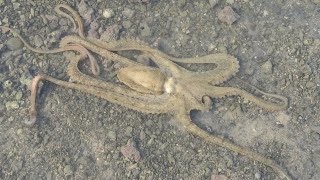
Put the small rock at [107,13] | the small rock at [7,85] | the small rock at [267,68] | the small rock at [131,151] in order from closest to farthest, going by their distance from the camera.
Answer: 1. the small rock at [131,151]
2. the small rock at [7,85]
3. the small rock at [267,68]
4. the small rock at [107,13]

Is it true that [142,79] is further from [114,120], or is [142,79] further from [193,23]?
[193,23]

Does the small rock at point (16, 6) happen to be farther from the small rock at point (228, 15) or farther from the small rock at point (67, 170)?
the small rock at point (228, 15)

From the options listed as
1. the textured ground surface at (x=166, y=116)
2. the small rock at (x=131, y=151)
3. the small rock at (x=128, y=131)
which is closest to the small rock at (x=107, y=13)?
the textured ground surface at (x=166, y=116)

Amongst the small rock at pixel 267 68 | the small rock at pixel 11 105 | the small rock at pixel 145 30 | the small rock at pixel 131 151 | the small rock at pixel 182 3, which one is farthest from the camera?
the small rock at pixel 182 3

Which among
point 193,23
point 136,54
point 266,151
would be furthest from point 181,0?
point 266,151

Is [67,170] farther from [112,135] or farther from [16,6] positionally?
[16,6]

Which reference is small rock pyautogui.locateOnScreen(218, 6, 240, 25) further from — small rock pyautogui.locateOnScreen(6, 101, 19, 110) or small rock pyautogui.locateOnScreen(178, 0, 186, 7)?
small rock pyautogui.locateOnScreen(6, 101, 19, 110)
